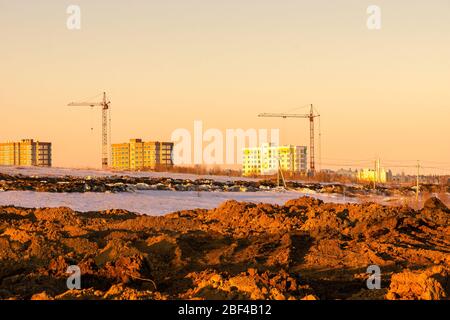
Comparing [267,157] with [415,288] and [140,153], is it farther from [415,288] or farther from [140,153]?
[415,288]

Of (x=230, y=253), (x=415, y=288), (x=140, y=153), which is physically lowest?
(x=230, y=253)

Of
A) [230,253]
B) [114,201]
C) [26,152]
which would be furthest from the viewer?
[26,152]

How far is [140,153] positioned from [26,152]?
19611 millimetres

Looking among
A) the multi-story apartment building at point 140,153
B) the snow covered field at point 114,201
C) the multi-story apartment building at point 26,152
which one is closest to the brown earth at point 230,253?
the snow covered field at point 114,201

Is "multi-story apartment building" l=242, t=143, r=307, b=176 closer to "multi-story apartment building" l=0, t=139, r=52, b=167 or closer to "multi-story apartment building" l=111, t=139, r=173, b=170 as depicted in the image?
"multi-story apartment building" l=111, t=139, r=173, b=170

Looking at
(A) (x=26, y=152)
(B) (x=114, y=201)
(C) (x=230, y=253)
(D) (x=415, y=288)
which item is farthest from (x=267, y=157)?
(D) (x=415, y=288)

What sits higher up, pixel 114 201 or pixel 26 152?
pixel 26 152

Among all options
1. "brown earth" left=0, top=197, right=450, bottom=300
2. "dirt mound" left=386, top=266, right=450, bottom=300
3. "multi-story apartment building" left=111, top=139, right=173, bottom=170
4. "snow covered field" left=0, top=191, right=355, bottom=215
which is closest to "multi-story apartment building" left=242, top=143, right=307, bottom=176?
"multi-story apartment building" left=111, top=139, right=173, bottom=170

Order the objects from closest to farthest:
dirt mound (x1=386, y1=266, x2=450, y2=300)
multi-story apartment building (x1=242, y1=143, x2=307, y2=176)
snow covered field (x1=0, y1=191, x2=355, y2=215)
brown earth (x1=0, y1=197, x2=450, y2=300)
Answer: dirt mound (x1=386, y1=266, x2=450, y2=300)
brown earth (x1=0, y1=197, x2=450, y2=300)
snow covered field (x1=0, y1=191, x2=355, y2=215)
multi-story apartment building (x1=242, y1=143, x2=307, y2=176)

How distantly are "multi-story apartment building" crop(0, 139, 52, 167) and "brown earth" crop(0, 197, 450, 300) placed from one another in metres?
105

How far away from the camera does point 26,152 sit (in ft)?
414

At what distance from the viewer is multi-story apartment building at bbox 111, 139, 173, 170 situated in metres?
119
